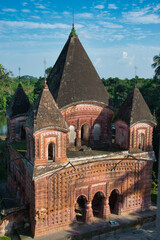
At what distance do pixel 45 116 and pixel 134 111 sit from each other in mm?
4631

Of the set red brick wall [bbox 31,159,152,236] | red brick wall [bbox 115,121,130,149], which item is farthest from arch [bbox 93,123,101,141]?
red brick wall [bbox 31,159,152,236]

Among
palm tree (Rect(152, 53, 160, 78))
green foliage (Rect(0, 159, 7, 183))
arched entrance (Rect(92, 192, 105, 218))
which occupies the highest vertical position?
palm tree (Rect(152, 53, 160, 78))

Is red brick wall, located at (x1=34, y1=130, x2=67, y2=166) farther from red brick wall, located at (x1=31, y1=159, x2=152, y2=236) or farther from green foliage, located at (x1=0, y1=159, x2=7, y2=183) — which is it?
green foliage, located at (x1=0, y1=159, x2=7, y2=183)

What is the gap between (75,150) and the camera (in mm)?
12680

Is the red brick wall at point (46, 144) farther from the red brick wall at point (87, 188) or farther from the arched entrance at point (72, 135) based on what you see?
the arched entrance at point (72, 135)

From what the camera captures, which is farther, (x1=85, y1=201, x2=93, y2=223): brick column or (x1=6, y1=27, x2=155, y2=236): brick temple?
(x1=85, y1=201, x2=93, y2=223): brick column

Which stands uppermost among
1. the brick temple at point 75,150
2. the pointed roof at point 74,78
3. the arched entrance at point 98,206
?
the pointed roof at point 74,78

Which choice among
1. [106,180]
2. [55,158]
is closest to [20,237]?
[55,158]

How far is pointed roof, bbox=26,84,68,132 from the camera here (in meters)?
10.3

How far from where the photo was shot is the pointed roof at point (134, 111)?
487 inches

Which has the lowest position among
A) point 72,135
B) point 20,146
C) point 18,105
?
point 20,146

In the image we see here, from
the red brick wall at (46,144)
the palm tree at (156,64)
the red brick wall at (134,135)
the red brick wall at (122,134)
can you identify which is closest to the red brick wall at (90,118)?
the red brick wall at (122,134)

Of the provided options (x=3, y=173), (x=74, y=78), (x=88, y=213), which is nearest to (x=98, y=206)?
(x=88, y=213)

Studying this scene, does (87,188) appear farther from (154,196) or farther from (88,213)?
(154,196)
